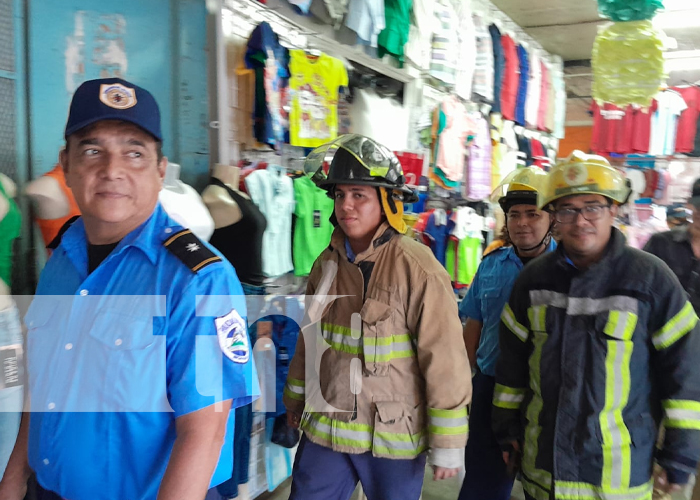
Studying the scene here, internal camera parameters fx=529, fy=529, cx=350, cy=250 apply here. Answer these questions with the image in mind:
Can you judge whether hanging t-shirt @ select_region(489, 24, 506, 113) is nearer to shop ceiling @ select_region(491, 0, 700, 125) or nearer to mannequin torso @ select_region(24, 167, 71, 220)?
shop ceiling @ select_region(491, 0, 700, 125)

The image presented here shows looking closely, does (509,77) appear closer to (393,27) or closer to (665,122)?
(665,122)

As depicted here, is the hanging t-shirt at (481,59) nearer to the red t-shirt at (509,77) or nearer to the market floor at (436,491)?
the red t-shirt at (509,77)

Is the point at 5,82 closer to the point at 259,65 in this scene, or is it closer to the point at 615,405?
the point at 259,65

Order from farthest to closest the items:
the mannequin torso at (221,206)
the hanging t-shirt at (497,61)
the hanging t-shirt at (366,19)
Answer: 1. the hanging t-shirt at (497,61)
2. the hanging t-shirt at (366,19)
3. the mannequin torso at (221,206)

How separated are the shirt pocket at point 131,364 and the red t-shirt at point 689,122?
26.4 ft

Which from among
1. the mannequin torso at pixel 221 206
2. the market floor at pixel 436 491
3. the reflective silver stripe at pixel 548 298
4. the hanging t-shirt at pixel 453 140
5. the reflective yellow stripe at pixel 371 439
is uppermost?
the hanging t-shirt at pixel 453 140

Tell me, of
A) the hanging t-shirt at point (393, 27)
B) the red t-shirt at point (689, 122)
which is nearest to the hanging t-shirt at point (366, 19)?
the hanging t-shirt at point (393, 27)

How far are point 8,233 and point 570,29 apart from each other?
7633 millimetres

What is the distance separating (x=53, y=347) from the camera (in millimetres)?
1307

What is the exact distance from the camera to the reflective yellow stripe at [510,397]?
6.98ft

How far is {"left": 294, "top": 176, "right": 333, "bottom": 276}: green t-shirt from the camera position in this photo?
11.2ft

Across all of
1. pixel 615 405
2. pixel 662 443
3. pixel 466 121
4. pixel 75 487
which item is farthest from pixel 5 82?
pixel 466 121

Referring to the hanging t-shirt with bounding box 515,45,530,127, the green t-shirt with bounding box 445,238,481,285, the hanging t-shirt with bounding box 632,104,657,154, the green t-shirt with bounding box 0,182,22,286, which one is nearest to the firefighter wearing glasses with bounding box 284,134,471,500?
the green t-shirt with bounding box 0,182,22,286

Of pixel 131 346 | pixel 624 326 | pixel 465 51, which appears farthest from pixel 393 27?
pixel 131 346
